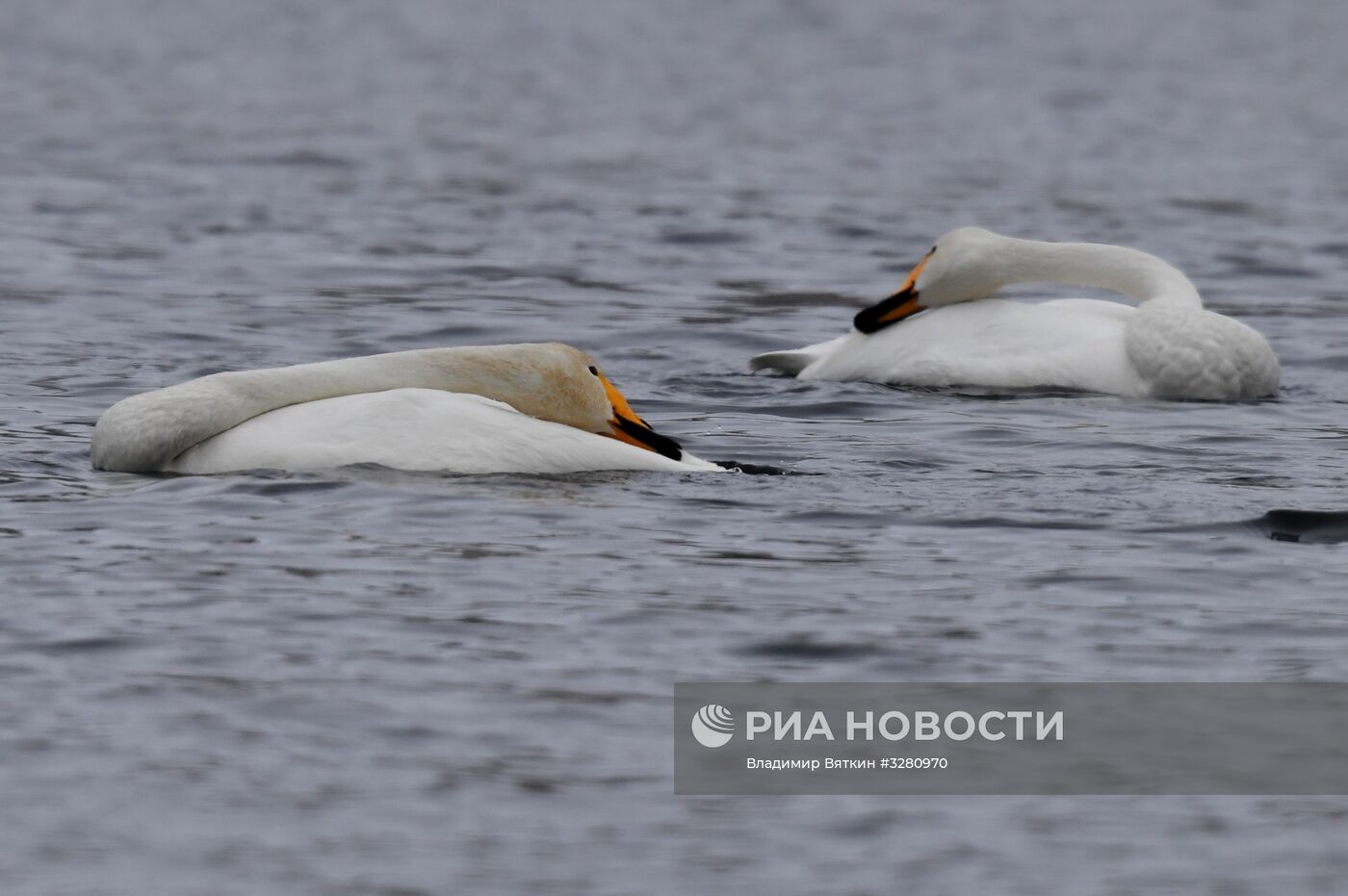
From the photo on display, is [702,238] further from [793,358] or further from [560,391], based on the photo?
[560,391]

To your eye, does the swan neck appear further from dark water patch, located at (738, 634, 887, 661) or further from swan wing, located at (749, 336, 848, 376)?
dark water patch, located at (738, 634, 887, 661)

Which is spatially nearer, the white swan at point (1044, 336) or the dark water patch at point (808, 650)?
the dark water patch at point (808, 650)

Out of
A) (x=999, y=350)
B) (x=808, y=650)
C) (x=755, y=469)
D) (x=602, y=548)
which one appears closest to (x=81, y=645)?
(x=602, y=548)

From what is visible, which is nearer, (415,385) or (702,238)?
(415,385)

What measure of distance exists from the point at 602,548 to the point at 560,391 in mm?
1339

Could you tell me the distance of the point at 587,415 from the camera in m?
9.50

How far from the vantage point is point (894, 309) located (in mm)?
12859

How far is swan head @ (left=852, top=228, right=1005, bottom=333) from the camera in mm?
12734

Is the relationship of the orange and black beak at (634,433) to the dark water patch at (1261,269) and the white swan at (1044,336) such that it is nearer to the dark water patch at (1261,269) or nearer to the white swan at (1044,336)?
the white swan at (1044,336)

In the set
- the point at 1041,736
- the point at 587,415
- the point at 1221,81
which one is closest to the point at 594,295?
the point at 587,415

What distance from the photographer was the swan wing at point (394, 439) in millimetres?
9016

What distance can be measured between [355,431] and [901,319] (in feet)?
15.1

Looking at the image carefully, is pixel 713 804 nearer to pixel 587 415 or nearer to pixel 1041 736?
pixel 1041 736

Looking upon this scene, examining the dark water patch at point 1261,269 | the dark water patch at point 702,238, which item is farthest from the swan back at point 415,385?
the dark water patch at point 702,238
